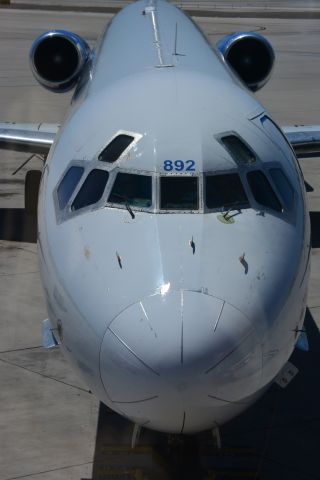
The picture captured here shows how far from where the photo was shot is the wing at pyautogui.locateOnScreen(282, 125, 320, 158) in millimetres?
15938

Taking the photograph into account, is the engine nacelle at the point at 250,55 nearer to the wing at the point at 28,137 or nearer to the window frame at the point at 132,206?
the wing at the point at 28,137

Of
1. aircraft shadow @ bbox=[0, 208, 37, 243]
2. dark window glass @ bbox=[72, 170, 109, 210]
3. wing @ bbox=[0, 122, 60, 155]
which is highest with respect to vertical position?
dark window glass @ bbox=[72, 170, 109, 210]

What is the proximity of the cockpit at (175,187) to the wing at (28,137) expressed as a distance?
23.0 feet

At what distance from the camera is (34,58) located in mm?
16188

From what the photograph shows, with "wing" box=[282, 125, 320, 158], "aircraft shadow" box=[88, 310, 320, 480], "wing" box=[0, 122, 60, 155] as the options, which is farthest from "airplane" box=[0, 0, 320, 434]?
"wing" box=[282, 125, 320, 158]

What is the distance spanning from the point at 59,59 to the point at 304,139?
156 inches

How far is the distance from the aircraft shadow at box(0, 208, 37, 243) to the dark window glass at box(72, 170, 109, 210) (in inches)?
297

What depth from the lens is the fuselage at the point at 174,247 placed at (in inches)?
268

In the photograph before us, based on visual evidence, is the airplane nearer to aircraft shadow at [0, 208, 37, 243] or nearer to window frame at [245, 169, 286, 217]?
window frame at [245, 169, 286, 217]

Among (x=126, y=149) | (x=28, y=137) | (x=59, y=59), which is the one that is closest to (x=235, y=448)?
(x=126, y=149)

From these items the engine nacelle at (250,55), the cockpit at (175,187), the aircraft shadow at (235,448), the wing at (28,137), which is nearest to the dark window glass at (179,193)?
the cockpit at (175,187)

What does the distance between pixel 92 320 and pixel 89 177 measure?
5.09 ft

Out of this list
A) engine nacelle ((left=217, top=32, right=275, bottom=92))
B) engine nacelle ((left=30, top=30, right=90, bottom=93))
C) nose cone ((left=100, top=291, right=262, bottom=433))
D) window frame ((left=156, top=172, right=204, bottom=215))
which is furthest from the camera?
engine nacelle ((left=217, top=32, right=275, bottom=92))

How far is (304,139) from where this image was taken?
1595 cm
